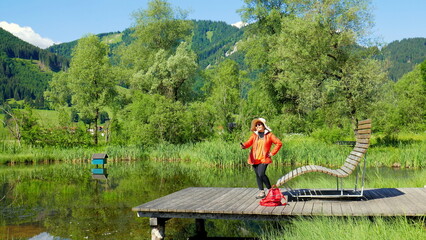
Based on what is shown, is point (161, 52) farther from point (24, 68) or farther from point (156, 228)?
point (24, 68)

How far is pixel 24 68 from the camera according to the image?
152375 millimetres

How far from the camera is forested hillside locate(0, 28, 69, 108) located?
132 meters

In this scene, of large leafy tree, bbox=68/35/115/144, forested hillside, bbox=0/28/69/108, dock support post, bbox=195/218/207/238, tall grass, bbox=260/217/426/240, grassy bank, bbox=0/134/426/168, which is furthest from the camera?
forested hillside, bbox=0/28/69/108

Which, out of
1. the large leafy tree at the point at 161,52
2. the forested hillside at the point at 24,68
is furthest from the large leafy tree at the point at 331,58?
the forested hillside at the point at 24,68

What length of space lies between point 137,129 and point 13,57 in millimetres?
151802

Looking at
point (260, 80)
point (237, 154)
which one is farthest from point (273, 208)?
point (260, 80)

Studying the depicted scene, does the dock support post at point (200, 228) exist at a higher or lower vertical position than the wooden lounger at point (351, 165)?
lower

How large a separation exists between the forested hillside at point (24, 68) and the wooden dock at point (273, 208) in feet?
360

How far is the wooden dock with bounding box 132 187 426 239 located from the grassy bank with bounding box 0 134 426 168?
13.0m

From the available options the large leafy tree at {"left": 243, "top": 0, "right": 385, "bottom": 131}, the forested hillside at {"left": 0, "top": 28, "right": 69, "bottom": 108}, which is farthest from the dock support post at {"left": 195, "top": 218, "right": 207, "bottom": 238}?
the forested hillside at {"left": 0, "top": 28, "right": 69, "bottom": 108}

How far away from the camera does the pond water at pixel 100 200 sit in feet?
30.5

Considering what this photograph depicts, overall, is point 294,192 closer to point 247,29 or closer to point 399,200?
point 399,200

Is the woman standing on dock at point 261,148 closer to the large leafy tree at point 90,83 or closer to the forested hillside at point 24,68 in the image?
the large leafy tree at point 90,83

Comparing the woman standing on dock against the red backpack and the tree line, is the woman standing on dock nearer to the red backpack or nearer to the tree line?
the red backpack
